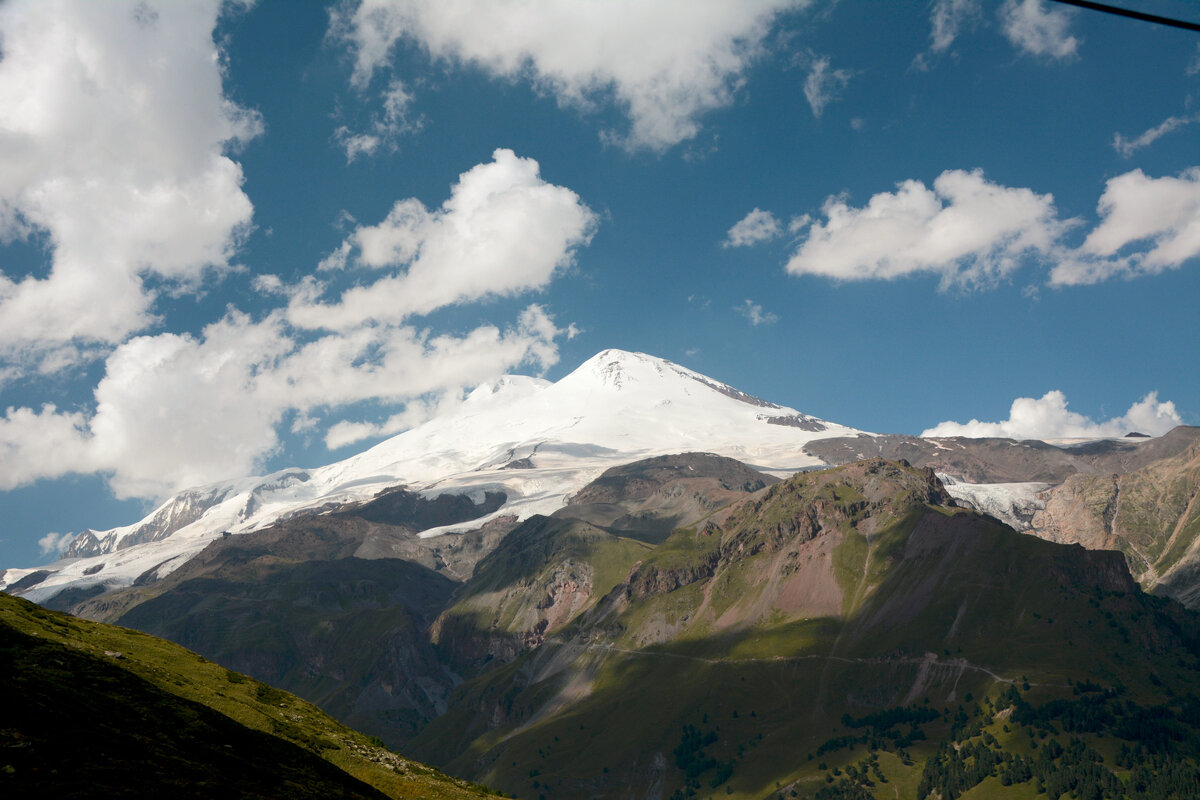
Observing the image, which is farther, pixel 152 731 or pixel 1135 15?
pixel 152 731

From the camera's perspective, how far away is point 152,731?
5022 centimetres

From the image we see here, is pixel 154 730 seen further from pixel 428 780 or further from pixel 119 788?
pixel 428 780

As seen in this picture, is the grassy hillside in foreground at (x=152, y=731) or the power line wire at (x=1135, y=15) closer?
the power line wire at (x=1135, y=15)

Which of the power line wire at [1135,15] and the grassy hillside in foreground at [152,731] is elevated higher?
the power line wire at [1135,15]

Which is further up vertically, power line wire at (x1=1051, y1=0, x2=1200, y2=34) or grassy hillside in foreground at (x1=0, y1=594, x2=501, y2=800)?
power line wire at (x1=1051, y1=0, x2=1200, y2=34)

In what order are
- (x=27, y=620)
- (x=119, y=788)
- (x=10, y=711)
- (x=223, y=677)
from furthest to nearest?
(x=223, y=677) < (x=27, y=620) < (x=10, y=711) < (x=119, y=788)

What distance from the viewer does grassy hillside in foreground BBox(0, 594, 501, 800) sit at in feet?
133

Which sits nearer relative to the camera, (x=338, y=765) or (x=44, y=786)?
(x=44, y=786)

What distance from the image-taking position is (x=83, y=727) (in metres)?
44.9

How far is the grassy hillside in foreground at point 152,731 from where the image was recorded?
133 feet

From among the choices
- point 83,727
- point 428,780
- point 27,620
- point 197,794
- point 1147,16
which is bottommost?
point 428,780

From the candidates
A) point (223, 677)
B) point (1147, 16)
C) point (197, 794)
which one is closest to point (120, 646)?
point (223, 677)

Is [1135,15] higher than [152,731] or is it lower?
higher

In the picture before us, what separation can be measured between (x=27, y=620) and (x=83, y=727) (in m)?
26.4
